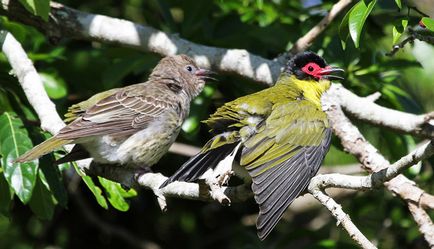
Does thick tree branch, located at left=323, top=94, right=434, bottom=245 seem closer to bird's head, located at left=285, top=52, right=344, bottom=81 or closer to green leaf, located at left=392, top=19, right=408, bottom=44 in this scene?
bird's head, located at left=285, top=52, right=344, bottom=81

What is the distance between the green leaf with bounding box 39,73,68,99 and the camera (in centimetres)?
625

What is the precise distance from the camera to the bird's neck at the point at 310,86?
5871 mm

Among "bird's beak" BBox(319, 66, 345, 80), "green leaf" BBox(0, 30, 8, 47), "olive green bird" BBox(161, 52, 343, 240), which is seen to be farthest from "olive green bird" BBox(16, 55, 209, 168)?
"bird's beak" BBox(319, 66, 345, 80)

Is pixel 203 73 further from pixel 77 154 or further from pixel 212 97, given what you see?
pixel 77 154

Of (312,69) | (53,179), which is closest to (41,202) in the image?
(53,179)

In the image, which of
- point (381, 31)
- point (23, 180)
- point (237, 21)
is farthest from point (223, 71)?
point (23, 180)

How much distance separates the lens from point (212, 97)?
6941 millimetres

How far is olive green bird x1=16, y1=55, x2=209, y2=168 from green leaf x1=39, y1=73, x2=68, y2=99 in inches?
26.4

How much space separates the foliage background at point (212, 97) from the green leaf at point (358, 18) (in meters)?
1.52

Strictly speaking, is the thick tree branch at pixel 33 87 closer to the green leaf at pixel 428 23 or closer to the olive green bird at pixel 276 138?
the olive green bird at pixel 276 138

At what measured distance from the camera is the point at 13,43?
574 centimetres

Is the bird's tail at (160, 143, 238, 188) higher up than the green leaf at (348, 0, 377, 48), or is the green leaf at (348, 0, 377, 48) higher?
the green leaf at (348, 0, 377, 48)

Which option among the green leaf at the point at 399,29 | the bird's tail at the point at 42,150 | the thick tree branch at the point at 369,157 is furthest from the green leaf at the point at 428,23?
the bird's tail at the point at 42,150

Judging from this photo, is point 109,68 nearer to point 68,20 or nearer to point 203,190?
point 68,20
